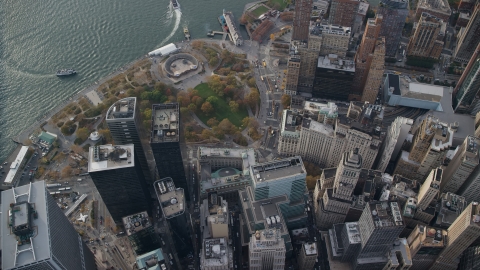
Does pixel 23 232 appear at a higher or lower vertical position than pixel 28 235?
higher

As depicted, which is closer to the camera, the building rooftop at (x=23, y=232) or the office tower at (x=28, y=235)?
the building rooftop at (x=23, y=232)

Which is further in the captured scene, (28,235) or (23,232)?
(28,235)

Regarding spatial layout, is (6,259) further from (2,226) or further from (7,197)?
(7,197)

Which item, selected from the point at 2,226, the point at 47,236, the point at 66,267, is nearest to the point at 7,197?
the point at 2,226

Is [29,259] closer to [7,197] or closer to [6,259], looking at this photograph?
[6,259]

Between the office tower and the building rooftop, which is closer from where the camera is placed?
the building rooftop

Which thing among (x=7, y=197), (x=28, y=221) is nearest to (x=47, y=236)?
(x=28, y=221)

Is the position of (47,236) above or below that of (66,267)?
above

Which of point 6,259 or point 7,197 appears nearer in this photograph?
point 6,259
